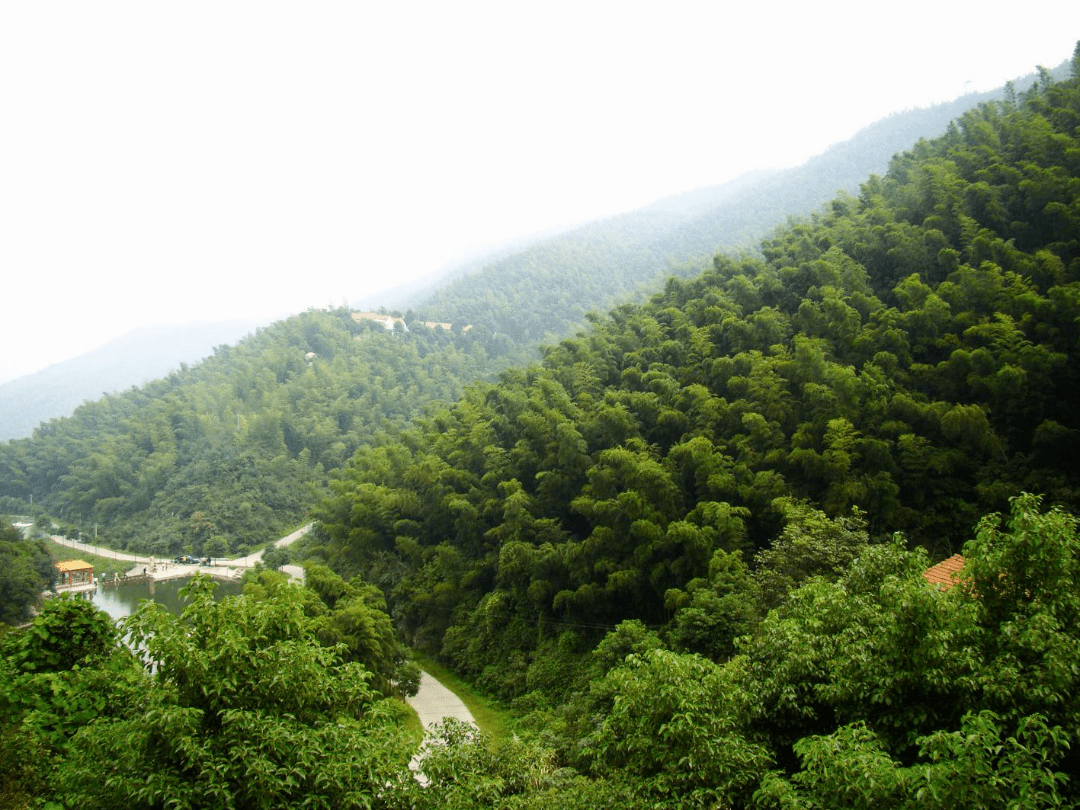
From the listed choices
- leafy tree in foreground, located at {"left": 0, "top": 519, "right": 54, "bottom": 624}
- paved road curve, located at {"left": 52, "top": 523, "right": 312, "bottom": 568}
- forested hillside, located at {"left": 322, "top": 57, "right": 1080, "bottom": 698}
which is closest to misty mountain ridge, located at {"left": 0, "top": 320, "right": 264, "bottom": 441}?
paved road curve, located at {"left": 52, "top": 523, "right": 312, "bottom": 568}

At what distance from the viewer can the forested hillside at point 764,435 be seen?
1271 centimetres

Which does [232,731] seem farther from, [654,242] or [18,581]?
[654,242]

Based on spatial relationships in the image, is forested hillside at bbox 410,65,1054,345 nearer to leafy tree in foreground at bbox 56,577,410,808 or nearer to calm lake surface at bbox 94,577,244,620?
calm lake surface at bbox 94,577,244,620

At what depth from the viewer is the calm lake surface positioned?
2848 centimetres

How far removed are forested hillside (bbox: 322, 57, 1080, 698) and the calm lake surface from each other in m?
10.2

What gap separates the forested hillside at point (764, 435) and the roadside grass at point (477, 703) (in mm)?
458

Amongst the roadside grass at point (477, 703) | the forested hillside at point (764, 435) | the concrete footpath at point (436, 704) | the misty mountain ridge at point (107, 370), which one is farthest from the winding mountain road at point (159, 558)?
the misty mountain ridge at point (107, 370)

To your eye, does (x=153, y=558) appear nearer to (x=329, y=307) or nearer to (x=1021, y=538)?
(x=329, y=307)

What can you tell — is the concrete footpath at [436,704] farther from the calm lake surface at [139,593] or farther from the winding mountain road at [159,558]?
the winding mountain road at [159,558]

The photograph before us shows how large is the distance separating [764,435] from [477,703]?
917 cm

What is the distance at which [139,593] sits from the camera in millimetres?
30516

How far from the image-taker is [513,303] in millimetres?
62344

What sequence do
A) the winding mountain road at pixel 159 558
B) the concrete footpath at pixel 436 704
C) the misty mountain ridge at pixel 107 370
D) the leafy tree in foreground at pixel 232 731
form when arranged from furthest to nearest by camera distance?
the misty mountain ridge at pixel 107 370 → the winding mountain road at pixel 159 558 → the concrete footpath at pixel 436 704 → the leafy tree in foreground at pixel 232 731

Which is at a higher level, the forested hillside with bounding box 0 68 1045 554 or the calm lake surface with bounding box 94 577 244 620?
the forested hillside with bounding box 0 68 1045 554
